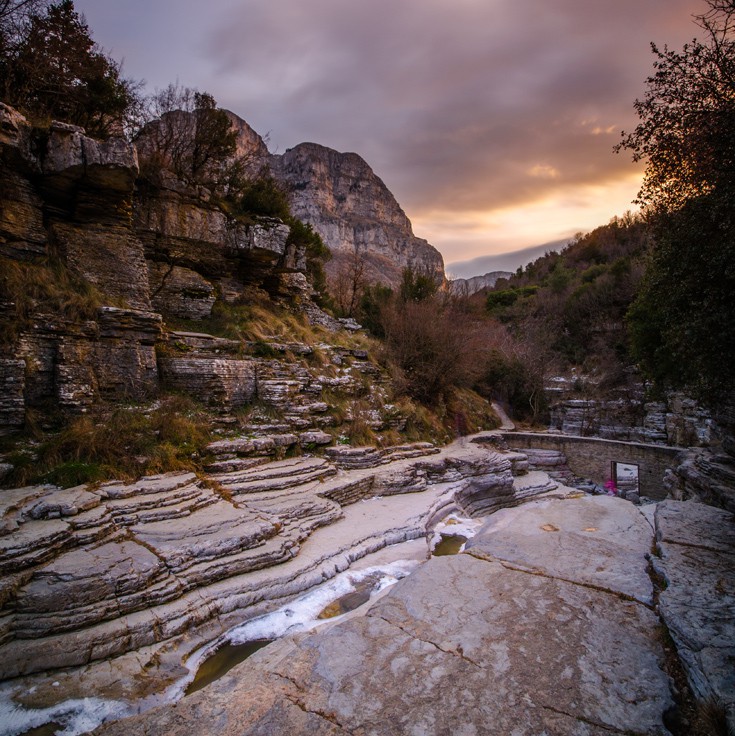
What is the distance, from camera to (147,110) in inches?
535

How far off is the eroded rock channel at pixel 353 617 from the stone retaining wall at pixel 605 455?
9.77 m

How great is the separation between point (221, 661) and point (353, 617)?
1.68 meters

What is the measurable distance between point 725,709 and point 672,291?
5.38 m

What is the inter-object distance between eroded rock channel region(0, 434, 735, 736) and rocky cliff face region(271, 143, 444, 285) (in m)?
57.7

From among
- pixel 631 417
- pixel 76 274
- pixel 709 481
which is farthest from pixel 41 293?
pixel 631 417

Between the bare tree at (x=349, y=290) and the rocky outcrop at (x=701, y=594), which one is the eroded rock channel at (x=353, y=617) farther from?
the bare tree at (x=349, y=290)

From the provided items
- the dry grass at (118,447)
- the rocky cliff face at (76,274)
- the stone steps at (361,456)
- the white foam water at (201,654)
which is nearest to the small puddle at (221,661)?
the white foam water at (201,654)

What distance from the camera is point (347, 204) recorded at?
250 ft

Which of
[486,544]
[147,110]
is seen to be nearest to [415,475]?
[486,544]

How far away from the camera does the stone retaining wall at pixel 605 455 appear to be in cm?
1573

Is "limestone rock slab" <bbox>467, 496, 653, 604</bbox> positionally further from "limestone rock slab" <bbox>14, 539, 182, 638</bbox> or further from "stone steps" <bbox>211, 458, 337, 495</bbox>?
"limestone rock slab" <bbox>14, 539, 182, 638</bbox>

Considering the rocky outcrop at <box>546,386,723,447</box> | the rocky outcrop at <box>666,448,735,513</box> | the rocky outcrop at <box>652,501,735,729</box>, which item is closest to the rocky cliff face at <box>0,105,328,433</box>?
the rocky outcrop at <box>652,501,735,729</box>

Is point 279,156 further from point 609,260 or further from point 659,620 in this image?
point 659,620

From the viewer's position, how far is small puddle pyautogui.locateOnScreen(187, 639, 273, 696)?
4.53 meters
